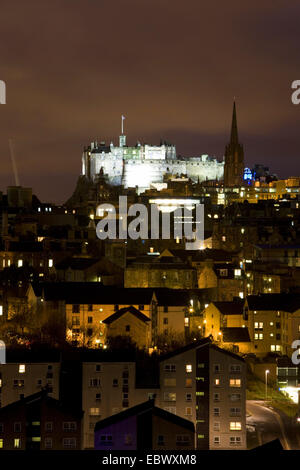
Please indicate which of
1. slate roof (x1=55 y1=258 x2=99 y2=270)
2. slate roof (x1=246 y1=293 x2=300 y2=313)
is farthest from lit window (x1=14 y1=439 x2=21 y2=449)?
slate roof (x1=55 y1=258 x2=99 y2=270)

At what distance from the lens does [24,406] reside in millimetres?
20219

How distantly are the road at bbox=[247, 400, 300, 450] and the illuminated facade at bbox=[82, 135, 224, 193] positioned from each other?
175 feet

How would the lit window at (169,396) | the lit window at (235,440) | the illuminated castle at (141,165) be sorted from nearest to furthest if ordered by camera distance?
the lit window at (235,440) → the lit window at (169,396) → the illuminated castle at (141,165)

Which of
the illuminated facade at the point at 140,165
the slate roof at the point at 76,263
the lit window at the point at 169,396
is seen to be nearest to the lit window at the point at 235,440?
the lit window at the point at 169,396

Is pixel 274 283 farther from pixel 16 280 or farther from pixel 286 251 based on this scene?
pixel 16 280

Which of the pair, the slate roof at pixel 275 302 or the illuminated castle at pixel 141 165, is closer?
the slate roof at pixel 275 302

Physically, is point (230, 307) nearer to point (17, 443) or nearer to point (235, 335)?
point (235, 335)

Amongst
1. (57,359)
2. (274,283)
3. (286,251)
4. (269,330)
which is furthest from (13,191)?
(57,359)

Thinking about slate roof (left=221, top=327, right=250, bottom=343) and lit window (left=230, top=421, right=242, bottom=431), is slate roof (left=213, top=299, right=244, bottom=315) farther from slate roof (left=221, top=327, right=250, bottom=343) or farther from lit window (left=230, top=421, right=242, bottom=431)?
lit window (left=230, top=421, right=242, bottom=431)

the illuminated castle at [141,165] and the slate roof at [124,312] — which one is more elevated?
the illuminated castle at [141,165]

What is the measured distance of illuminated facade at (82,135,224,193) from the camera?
262 feet

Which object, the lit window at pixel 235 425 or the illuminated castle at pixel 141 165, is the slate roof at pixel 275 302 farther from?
the illuminated castle at pixel 141 165

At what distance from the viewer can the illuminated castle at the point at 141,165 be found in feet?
262

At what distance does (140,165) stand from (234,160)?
349 inches
